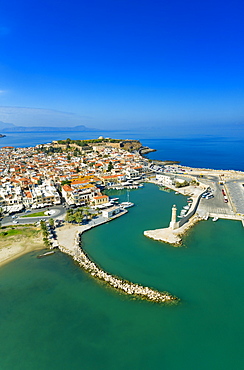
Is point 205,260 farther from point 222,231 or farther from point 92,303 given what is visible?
point 92,303

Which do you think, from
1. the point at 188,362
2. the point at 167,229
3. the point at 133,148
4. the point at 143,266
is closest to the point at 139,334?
the point at 188,362

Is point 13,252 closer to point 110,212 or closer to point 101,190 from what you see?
point 110,212

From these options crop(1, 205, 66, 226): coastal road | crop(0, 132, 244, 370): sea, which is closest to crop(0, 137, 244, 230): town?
crop(1, 205, 66, 226): coastal road


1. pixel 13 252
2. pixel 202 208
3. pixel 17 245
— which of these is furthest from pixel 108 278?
pixel 202 208

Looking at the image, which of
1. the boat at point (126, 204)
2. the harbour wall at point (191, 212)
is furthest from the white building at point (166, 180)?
the boat at point (126, 204)

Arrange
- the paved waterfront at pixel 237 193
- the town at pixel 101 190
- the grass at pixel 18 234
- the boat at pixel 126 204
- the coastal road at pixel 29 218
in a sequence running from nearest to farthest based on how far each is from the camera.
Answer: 1. the grass at pixel 18 234
2. the coastal road at pixel 29 218
3. the paved waterfront at pixel 237 193
4. the town at pixel 101 190
5. the boat at pixel 126 204

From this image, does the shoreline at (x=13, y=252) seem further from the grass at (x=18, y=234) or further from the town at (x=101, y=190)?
the town at (x=101, y=190)
